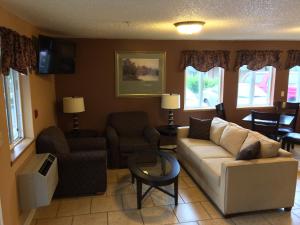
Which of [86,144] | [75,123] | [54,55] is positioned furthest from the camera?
[75,123]

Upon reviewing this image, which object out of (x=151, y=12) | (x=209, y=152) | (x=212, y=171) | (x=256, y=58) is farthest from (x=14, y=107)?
(x=256, y=58)

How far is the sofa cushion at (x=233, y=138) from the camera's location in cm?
373

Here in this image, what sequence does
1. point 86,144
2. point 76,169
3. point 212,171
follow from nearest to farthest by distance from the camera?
1. point 212,171
2. point 76,169
3. point 86,144

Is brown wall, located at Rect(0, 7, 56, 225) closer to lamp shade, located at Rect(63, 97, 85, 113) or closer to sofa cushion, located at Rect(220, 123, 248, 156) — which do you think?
lamp shade, located at Rect(63, 97, 85, 113)

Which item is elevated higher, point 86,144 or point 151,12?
point 151,12

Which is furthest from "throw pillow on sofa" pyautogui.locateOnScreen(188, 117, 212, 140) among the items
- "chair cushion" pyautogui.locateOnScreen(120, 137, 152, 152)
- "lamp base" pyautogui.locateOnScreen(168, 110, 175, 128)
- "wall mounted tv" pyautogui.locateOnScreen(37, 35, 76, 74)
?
"wall mounted tv" pyautogui.locateOnScreen(37, 35, 76, 74)

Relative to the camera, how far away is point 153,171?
332 centimetres

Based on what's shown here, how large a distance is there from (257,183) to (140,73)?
3.17 meters

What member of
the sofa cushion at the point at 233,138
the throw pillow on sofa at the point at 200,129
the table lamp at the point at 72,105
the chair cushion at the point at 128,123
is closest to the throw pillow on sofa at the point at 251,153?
the sofa cushion at the point at 233,138

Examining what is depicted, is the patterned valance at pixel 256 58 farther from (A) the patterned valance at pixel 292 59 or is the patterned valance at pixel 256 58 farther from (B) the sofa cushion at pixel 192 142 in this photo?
(B) the sofa cushion at pixel 192 142

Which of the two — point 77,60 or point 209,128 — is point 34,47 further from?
point 209,128

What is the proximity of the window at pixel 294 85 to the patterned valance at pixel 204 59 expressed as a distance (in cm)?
180

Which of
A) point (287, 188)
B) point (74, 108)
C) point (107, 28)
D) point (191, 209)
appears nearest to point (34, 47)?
point (107, 28)

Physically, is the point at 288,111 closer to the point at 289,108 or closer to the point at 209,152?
the point at 289,108
